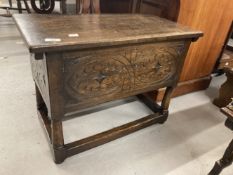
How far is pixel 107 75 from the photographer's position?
1.16 meters

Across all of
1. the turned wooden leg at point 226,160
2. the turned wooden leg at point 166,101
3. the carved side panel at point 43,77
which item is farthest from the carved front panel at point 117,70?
the turned wooden leg at point 226,160

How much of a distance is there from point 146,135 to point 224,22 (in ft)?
4.43

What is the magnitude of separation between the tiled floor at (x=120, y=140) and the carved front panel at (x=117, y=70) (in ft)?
1.46

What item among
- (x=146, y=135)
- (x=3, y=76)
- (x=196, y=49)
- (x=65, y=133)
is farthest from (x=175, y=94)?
(x=3, y=76)

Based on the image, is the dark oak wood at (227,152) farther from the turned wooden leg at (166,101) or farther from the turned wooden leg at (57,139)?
the turned wooden leg at (57,139)

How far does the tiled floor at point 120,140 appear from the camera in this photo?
4.39 feet

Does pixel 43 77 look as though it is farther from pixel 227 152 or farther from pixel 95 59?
pixel 227 152

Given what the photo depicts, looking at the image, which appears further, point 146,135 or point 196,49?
point 196,49

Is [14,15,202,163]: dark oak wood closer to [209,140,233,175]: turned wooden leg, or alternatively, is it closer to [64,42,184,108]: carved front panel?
[64,42,184,108]: carved front panel

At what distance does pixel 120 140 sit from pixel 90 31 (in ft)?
2.72

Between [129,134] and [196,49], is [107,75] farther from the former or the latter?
[196,49]

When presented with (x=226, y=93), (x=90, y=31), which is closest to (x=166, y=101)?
(x=226, y=93)

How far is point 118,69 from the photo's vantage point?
46.8 inches

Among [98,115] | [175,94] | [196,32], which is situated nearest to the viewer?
[196,32]
